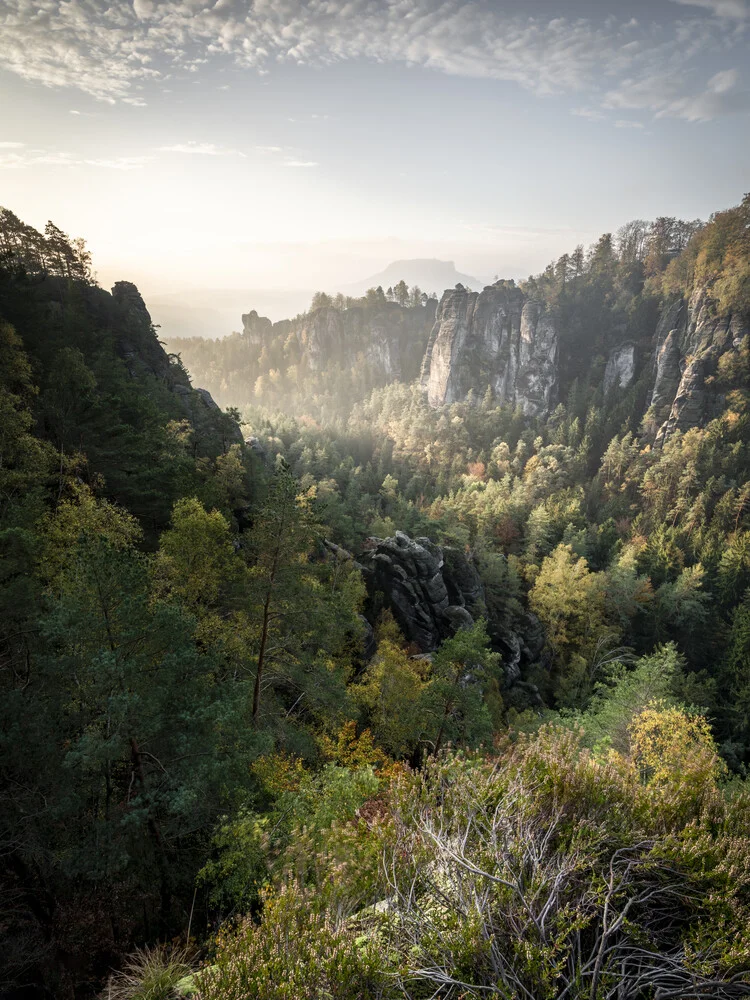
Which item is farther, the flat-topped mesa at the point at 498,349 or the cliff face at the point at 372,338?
the cliff face at the point at 372,338

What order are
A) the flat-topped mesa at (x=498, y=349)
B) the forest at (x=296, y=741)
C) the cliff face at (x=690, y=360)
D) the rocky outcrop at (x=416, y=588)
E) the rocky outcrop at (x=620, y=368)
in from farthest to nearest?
the flat-topped mesa at (x=498, y=349), the rocky outcrop at (x=620, y=368), the cliff face at (x=690, y=360), the rocky outcrop at (x=416, y=588), the forest at (x=296, y=741)

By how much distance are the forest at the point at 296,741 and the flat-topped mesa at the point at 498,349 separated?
209 feet

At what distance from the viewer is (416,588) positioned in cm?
3450

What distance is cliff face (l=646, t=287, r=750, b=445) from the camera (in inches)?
2953

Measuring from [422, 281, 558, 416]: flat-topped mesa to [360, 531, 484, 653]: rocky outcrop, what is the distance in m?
75.2

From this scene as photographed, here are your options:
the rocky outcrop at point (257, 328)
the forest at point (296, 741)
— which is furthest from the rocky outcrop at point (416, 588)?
the rocky outcrop at point (257, 328)

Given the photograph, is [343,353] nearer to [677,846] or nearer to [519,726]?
[519,726]

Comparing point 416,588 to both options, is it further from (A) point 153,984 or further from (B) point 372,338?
(B) point 372,338

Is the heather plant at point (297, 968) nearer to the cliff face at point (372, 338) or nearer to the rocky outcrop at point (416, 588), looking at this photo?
the rocky outcrop at point (416, 588)

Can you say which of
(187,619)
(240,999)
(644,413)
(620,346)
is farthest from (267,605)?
(620,346)

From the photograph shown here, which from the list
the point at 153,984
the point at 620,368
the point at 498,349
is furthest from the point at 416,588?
the point at 620,368

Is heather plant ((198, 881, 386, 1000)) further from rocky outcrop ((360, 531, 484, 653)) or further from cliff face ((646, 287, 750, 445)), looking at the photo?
cliff face ((646, 287, 750, 445))

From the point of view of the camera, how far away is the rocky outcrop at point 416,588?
33.2 metres

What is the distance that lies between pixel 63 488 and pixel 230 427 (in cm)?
2511
